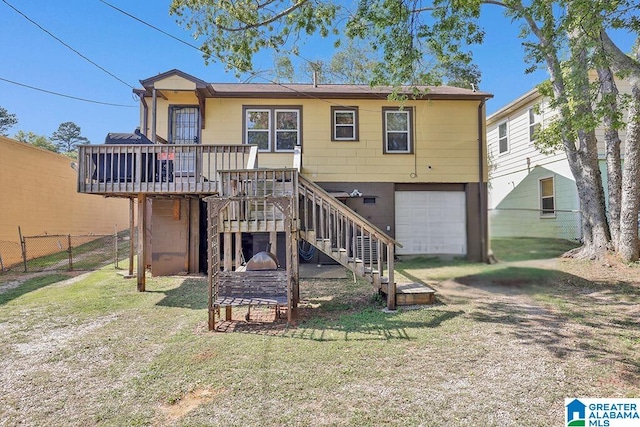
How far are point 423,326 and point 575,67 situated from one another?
530cm

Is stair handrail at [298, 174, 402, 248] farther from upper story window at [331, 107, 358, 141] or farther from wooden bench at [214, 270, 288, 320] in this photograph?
upper story window at [331, 107, 358, 141]

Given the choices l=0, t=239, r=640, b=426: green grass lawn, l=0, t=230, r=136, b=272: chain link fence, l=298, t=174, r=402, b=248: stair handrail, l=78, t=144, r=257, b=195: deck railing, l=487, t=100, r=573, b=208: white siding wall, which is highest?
l=487, t=100, r=573, b=208: white siding wall

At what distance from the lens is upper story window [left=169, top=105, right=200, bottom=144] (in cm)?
1033

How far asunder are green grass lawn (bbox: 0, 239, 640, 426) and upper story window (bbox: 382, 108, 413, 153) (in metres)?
6.01

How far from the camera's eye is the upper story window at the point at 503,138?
1312cm

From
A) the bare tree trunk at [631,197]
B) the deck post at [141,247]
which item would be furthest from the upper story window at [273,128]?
the bare tree trunk at [631,197]

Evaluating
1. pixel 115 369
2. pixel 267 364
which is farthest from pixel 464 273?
pixel 115 369

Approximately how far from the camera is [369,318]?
16.9ft

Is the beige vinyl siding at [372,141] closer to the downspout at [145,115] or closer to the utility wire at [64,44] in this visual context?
the downspout at [145,115]

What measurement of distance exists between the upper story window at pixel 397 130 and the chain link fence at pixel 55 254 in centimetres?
886

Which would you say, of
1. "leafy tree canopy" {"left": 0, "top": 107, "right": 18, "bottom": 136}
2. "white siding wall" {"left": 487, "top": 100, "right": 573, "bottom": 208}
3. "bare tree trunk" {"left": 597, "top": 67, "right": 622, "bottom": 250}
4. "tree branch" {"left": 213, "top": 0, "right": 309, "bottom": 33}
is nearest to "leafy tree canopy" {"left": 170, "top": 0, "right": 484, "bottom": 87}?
"tree branch" {"left": 213, "top": 0, "right": 309, "bottom": 33}

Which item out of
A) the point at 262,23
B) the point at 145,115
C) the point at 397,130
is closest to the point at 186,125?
the point at 145,115

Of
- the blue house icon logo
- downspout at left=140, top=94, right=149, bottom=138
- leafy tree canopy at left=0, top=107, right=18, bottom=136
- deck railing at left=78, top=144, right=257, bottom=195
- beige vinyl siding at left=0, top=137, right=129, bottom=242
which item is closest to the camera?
the blue house icon logo

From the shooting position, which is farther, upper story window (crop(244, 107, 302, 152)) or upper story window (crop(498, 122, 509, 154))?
upper story window (crop(498, 122, 509, 154))
